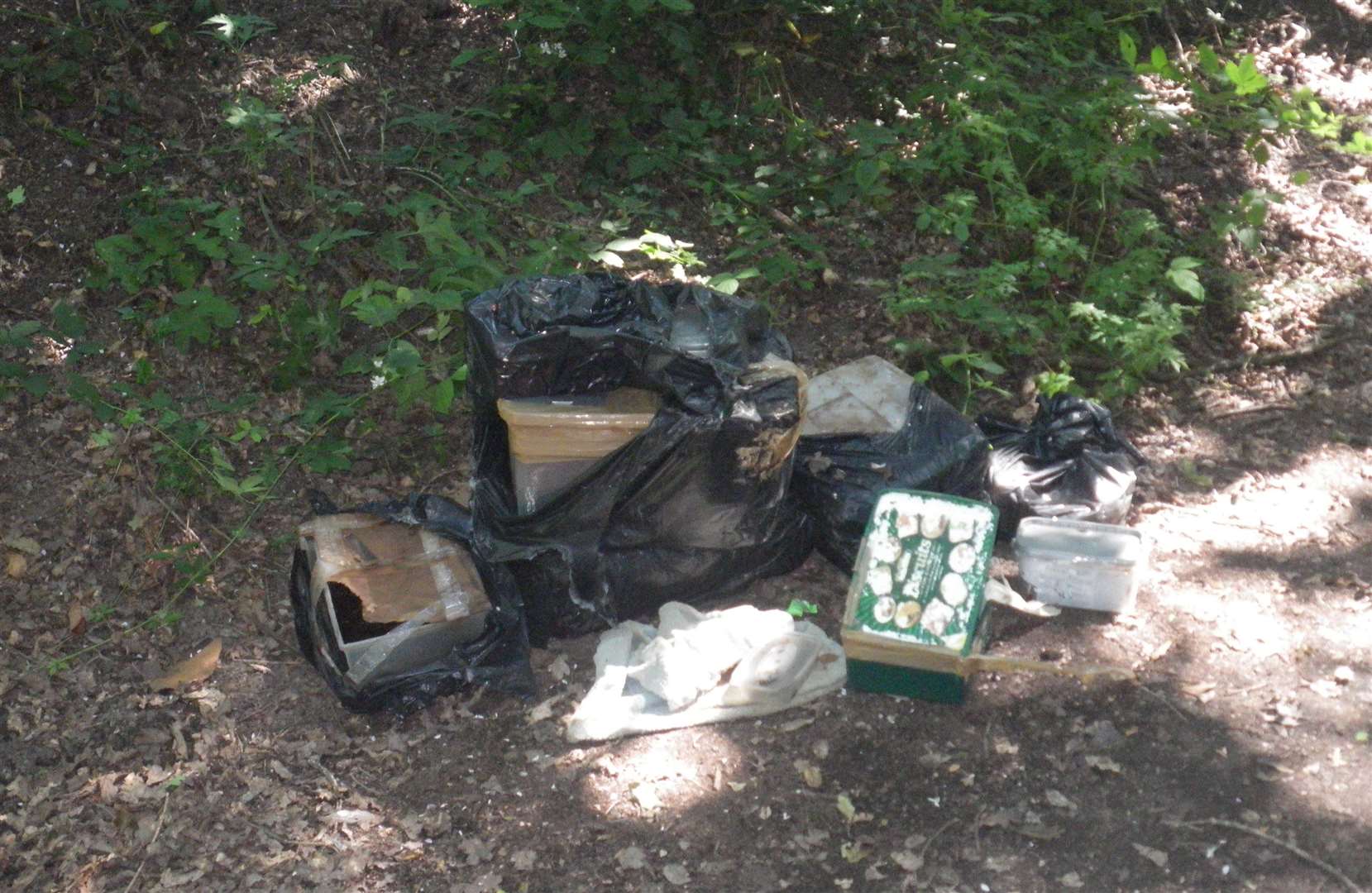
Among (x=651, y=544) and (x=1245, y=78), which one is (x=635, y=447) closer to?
(x=651, y=544)

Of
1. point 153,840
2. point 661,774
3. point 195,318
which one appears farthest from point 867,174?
point 153,840

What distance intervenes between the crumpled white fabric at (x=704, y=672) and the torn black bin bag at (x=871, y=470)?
322 millimetres

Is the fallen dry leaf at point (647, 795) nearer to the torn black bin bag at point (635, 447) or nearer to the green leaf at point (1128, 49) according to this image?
the torn black bin bag at point (635, 447)

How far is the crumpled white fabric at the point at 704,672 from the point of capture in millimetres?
2650

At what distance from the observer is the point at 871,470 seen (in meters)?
3.08

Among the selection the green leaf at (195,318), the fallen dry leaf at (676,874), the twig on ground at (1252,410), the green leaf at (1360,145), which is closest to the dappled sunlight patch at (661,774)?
the fallen dry leaf at (676,874)

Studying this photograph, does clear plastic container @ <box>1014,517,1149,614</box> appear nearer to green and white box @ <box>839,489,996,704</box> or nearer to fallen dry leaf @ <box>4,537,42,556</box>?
green and white box @ <box>839,489,996,704</box>

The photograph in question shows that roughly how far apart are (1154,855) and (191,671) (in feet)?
7.12

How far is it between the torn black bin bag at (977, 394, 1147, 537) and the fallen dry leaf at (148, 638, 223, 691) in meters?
2.03

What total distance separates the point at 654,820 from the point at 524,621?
643 millimetres

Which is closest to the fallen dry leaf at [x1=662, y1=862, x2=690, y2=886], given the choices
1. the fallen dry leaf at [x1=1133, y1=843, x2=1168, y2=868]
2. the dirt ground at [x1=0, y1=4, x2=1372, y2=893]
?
the dirt ground at [x1=0, y1=4, x2=1372, y2=893]

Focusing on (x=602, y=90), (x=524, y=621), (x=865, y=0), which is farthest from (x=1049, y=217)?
(x=524, y=621)

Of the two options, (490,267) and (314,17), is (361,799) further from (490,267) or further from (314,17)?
(314,17)

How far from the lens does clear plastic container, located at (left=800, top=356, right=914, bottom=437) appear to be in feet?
10.5
